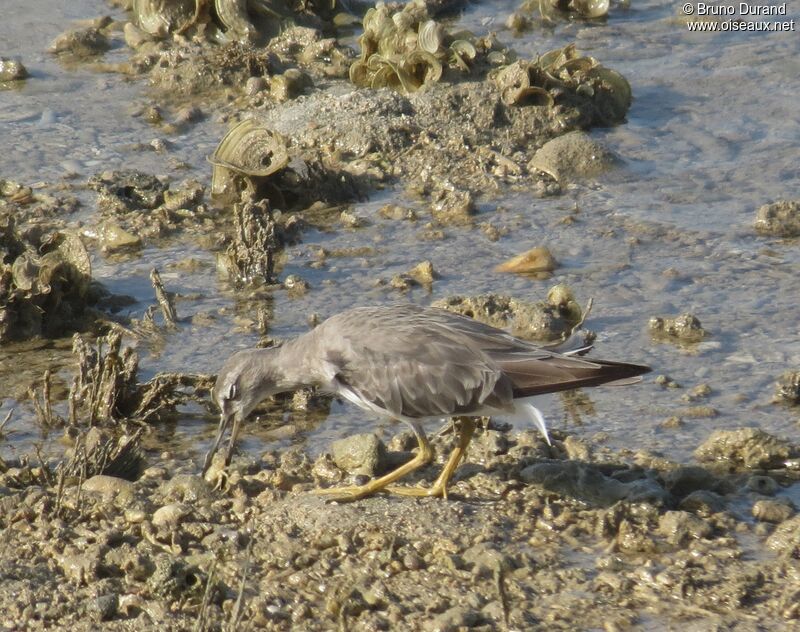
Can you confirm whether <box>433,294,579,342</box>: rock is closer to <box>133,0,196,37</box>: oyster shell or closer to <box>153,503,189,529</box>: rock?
<box>153,503,189,529</box>: rock

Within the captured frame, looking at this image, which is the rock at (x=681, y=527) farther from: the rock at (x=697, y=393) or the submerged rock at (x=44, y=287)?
the submerged rock at (x=44, y=287)

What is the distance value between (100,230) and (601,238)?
3.26 meters

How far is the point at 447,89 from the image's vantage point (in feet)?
33.1

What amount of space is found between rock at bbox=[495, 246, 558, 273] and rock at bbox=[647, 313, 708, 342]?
3.15 feet

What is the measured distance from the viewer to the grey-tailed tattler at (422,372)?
5812 millimetres

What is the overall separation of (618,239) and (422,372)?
10.1 ft

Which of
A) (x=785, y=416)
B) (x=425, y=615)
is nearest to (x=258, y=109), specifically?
(x=785, y=416)

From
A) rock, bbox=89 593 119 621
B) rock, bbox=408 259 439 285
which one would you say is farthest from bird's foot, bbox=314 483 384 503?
rock, bbox=408 259 439 285

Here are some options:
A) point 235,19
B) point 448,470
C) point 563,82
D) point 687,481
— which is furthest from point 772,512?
point 235,19

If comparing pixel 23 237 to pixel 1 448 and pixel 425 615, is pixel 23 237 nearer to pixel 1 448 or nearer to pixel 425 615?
pixel 1 448

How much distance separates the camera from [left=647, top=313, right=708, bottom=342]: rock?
24.3ft

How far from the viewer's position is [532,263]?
826cm

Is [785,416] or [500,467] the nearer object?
[500,467]

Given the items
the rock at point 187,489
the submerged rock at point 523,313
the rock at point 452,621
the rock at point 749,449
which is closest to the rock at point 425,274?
the submerged rock at point 523,313
